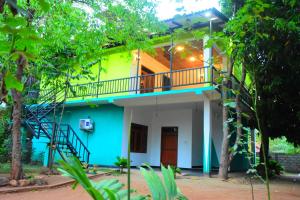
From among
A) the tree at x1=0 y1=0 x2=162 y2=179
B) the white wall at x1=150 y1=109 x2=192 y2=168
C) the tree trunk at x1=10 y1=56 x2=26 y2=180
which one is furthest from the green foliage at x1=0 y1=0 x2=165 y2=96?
the white wall at x1=150 y1=109 x2=192 y2=168

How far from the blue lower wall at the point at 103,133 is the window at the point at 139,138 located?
78 centimetres

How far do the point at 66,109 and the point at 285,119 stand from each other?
9675 millimetres

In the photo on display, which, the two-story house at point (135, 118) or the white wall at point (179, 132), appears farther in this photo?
→ the white wall at point (179, 132)

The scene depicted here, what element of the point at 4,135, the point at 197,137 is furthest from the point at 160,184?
the point at 197,137

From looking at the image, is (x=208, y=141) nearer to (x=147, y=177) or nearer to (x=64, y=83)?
(x=64, y=83)

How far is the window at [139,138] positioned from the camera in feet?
45.9

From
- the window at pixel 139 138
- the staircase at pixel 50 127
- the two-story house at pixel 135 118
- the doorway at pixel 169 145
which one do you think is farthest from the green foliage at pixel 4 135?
the doorway at pixel 169 145

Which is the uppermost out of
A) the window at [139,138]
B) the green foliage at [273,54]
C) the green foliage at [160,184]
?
the green foliage at [273,54]

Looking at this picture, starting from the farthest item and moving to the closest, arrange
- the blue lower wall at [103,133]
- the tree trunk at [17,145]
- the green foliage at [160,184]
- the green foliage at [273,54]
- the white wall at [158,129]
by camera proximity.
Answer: the white wall at [158,129] → the blue lower wall at [103,133] → the tree trunk at [17,145] → the green foliage at [273,54] → the green foliage at [160,184]

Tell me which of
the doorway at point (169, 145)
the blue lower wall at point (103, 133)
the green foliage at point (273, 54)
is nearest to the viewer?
the green foliage at point (273, 54)

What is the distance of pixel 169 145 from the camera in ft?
47.2

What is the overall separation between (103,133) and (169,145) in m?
3.05

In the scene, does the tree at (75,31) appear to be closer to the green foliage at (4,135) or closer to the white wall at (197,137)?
the green foliage at (4,135)

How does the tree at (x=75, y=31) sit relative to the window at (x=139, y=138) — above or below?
above
